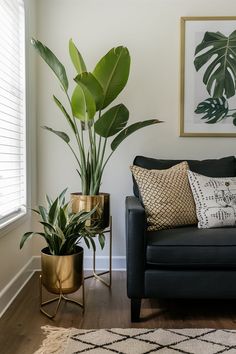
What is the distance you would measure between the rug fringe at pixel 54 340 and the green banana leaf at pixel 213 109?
6.26 feet

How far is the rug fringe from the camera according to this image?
62.6 inches

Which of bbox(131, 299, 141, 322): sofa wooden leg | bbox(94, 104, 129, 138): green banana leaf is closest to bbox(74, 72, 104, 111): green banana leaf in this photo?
bbox(94, 104, 129, 138): green banana leaf

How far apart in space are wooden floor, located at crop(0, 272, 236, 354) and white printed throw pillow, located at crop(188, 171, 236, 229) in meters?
0.52

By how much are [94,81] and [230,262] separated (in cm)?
132

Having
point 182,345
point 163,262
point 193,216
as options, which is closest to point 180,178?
point 193,216

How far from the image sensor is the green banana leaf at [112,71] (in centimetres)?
220

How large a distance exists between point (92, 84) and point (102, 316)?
1392 millimetres

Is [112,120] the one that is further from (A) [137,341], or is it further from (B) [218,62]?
(A) [137,341]

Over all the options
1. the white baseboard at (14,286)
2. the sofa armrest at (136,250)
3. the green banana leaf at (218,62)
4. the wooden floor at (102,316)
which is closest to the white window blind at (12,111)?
the white baseboard at (14,286)

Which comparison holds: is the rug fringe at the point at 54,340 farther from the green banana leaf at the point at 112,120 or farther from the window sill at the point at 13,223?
the green banana leaf at the point at 112,120

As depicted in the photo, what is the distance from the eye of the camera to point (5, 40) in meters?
2.13

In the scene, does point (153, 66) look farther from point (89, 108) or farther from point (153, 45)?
point (89, 108)

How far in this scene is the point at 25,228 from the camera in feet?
8.33

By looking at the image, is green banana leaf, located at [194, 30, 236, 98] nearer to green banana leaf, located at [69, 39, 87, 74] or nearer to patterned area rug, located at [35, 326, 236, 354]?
green banana leaf, located at [69, 39, 87, 74]
